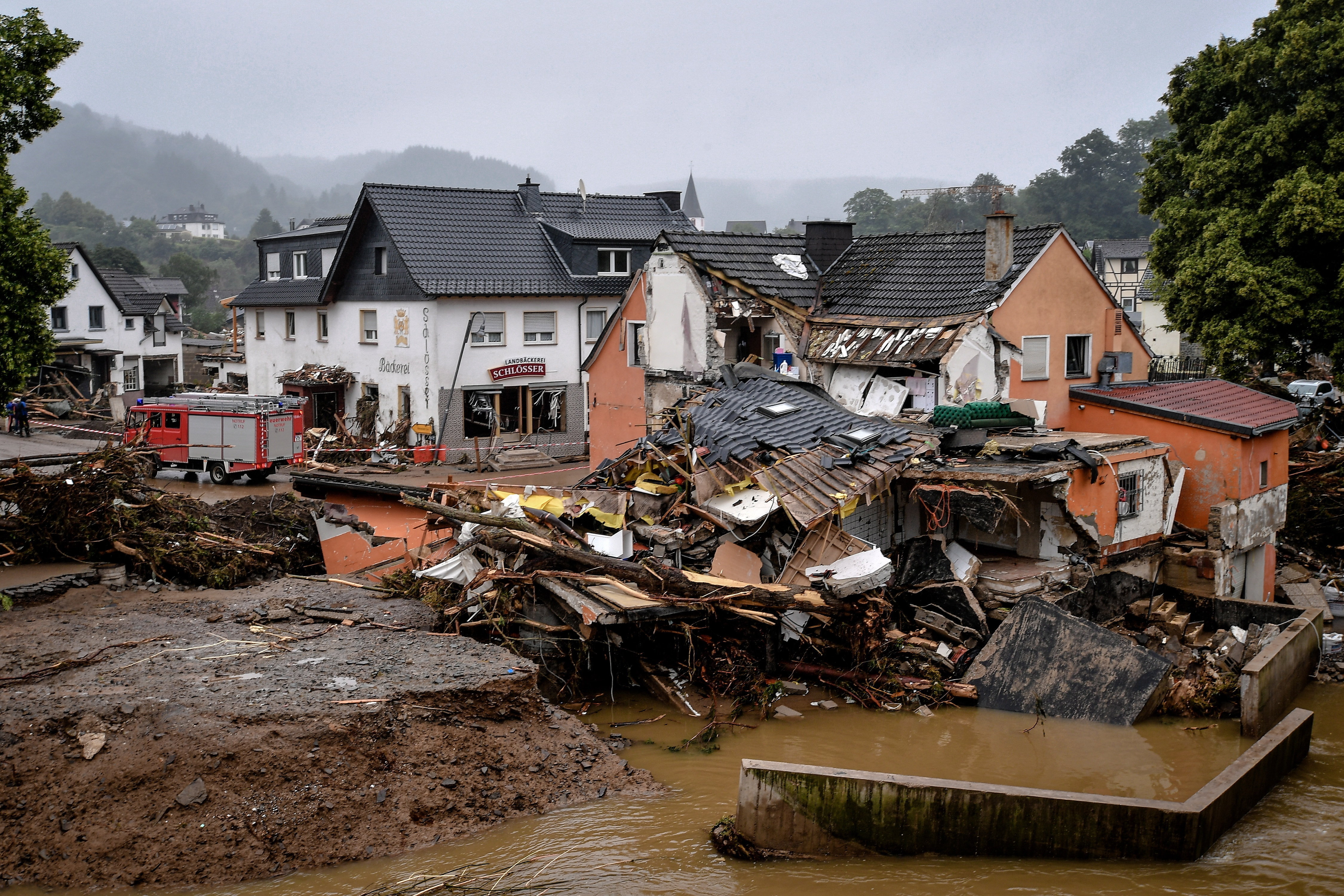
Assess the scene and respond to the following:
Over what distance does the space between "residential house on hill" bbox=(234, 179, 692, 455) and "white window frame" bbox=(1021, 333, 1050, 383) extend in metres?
15.1

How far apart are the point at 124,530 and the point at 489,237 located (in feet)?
64.3

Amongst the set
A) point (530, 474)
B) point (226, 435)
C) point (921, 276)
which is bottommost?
point (530, 474)

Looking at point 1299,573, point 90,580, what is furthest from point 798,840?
point 1299,573

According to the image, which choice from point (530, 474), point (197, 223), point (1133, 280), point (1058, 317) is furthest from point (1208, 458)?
point (197, 223)

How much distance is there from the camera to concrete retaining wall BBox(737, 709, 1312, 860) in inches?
361

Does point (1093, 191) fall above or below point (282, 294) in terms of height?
above

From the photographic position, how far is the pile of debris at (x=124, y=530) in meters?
14.2

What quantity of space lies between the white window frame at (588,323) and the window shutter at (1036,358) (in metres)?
15.8

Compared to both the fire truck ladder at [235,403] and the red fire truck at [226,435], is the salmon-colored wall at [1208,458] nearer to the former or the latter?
the red fire truck at [226,435]

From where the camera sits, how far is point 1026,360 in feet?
64.5

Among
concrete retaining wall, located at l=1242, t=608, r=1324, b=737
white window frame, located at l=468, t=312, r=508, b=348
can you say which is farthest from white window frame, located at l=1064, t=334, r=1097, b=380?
white window frame, located at l=468, t=312, r=508, b=348

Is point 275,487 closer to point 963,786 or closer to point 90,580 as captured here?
point 90,580

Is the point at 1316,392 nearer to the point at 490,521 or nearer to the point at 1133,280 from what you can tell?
the point at 1133,280

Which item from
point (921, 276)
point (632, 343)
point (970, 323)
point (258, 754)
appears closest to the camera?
point (258, 754)
